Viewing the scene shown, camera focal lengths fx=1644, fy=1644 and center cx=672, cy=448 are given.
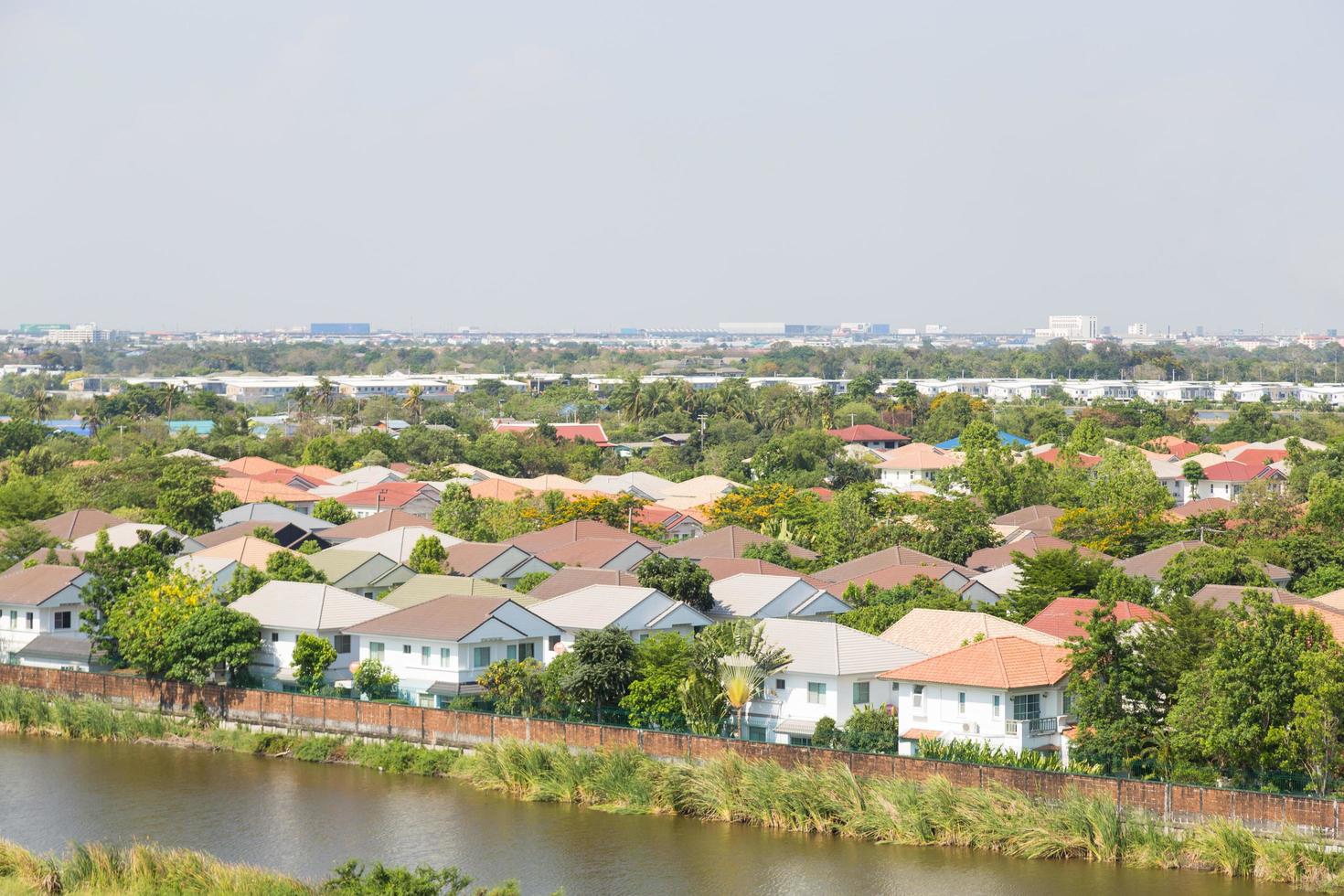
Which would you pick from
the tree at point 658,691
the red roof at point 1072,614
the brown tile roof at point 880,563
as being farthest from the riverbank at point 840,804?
the brown tile roof at point 880,563

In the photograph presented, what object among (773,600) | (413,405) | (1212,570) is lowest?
(773,600)

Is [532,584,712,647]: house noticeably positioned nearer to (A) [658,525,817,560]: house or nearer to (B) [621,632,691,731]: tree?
(B) [621,632,691,731]: tree

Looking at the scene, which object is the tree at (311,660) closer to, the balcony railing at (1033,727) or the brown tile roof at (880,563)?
the brown tile roof at (880,563)

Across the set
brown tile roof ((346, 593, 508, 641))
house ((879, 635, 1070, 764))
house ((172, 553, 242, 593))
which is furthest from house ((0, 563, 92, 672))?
house ((879, 635, 1070, 764))

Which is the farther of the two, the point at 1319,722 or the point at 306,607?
the point at 306,607

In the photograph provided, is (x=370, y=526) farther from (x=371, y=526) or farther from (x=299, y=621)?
(x=299, y=621)

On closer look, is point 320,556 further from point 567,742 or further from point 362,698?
point 567,742

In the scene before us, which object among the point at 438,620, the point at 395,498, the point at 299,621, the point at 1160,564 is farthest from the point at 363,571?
the point at 1160,564
